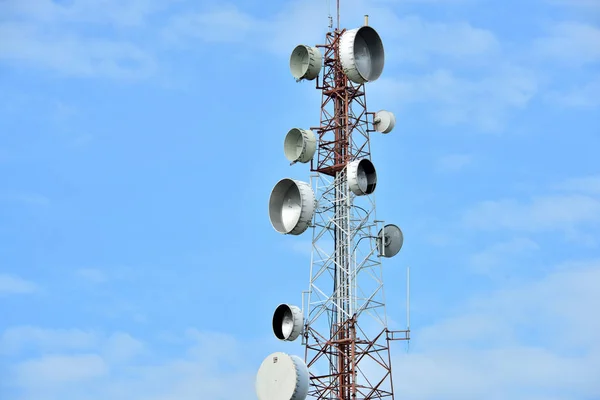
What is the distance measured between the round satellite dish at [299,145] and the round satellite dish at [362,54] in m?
3.54

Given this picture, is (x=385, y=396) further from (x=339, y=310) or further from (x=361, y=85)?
(x=361, y=85)

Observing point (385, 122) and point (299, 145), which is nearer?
point (299, 145)

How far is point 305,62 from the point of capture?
75375 millimetres

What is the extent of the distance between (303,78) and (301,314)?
461 inches

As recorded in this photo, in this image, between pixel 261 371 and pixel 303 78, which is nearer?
pixel 261 371

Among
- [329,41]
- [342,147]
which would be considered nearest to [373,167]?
[342,147]

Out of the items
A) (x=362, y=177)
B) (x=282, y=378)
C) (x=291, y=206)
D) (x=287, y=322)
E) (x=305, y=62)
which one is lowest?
(x=282, y=378)

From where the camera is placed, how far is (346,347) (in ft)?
237

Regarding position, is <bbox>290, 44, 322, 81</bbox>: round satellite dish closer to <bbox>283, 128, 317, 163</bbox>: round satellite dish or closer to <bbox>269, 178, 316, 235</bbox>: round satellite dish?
<bbox>283, 128, 317, 163</bbox>: round satellite dish

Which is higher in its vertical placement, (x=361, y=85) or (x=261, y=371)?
(x=361, y=85)

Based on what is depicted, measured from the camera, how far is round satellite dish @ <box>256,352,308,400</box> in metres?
67.6

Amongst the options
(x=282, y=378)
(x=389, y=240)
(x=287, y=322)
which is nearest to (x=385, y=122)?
(x=389, y=240)

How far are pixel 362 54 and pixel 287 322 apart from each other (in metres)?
13.5

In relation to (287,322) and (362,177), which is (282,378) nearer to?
(287,322)
